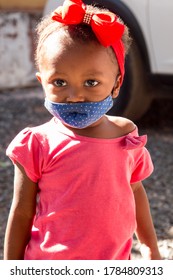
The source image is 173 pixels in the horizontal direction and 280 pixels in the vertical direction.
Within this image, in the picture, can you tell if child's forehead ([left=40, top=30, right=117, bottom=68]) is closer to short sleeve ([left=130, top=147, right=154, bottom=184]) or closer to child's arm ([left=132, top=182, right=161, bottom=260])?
short sleeve ([left=130, top=147, right=154, bottom=184])

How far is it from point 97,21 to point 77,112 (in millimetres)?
308

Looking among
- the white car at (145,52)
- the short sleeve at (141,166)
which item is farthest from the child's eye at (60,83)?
the white car at (145,52)

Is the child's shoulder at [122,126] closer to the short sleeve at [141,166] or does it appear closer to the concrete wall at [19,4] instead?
the short sleeve at [141,166]

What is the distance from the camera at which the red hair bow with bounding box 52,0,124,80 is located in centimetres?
238

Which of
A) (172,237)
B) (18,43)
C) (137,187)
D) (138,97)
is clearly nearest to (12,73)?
(18,43)

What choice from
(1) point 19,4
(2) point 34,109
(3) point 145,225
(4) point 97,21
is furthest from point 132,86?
(4) point 97,21

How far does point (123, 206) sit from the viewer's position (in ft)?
8.14

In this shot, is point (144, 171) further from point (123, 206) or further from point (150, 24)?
point (150, 24)

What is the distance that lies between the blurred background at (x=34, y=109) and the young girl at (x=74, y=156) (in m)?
1.78

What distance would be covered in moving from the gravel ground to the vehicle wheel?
0.33 metres

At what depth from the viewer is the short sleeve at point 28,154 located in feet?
7.89

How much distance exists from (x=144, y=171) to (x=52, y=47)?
1.91ft

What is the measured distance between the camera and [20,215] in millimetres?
2482

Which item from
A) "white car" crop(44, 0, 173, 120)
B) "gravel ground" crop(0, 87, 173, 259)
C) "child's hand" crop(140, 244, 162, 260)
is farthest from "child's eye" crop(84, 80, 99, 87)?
"white car" crop(44, 0, 173, 120)
